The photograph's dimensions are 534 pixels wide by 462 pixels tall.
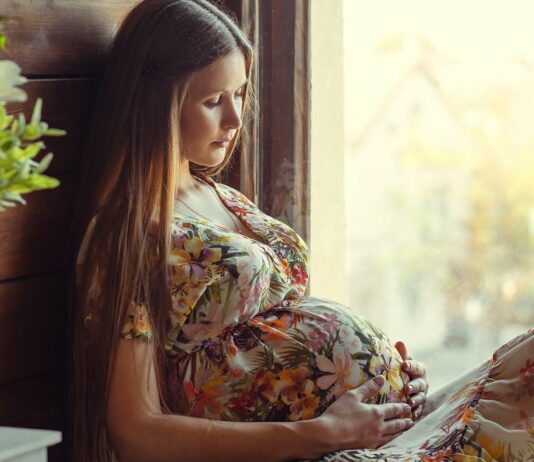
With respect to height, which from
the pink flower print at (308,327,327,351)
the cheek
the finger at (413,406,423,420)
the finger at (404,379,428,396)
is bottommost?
the finger at (413,406,423,420)

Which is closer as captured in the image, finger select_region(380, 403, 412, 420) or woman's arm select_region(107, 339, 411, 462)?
woman's arm select_region(107, 339, 411, 462)

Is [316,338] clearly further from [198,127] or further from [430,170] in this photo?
[430,170]

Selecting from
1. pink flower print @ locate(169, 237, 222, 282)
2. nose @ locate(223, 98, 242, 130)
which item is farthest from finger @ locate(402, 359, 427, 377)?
nose @ locate(223, 98, 242, 130)

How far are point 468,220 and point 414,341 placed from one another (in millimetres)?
370

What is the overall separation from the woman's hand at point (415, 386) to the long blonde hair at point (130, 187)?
431 mm

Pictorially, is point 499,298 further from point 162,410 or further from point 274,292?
point 162,410

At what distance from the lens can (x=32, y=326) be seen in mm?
1534

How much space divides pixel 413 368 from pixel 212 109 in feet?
1.89

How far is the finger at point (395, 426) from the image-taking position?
1547 mm

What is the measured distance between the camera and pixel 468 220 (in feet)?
8.63

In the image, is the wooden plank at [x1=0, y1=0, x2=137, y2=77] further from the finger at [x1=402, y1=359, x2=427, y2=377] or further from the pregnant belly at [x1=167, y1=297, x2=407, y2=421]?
the finger at [x1=402, y1=359, x2=427, y2=377]

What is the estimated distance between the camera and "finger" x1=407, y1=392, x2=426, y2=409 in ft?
5.46

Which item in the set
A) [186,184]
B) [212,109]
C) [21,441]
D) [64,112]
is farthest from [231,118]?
[21,441]

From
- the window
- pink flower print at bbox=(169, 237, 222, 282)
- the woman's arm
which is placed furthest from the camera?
the window
